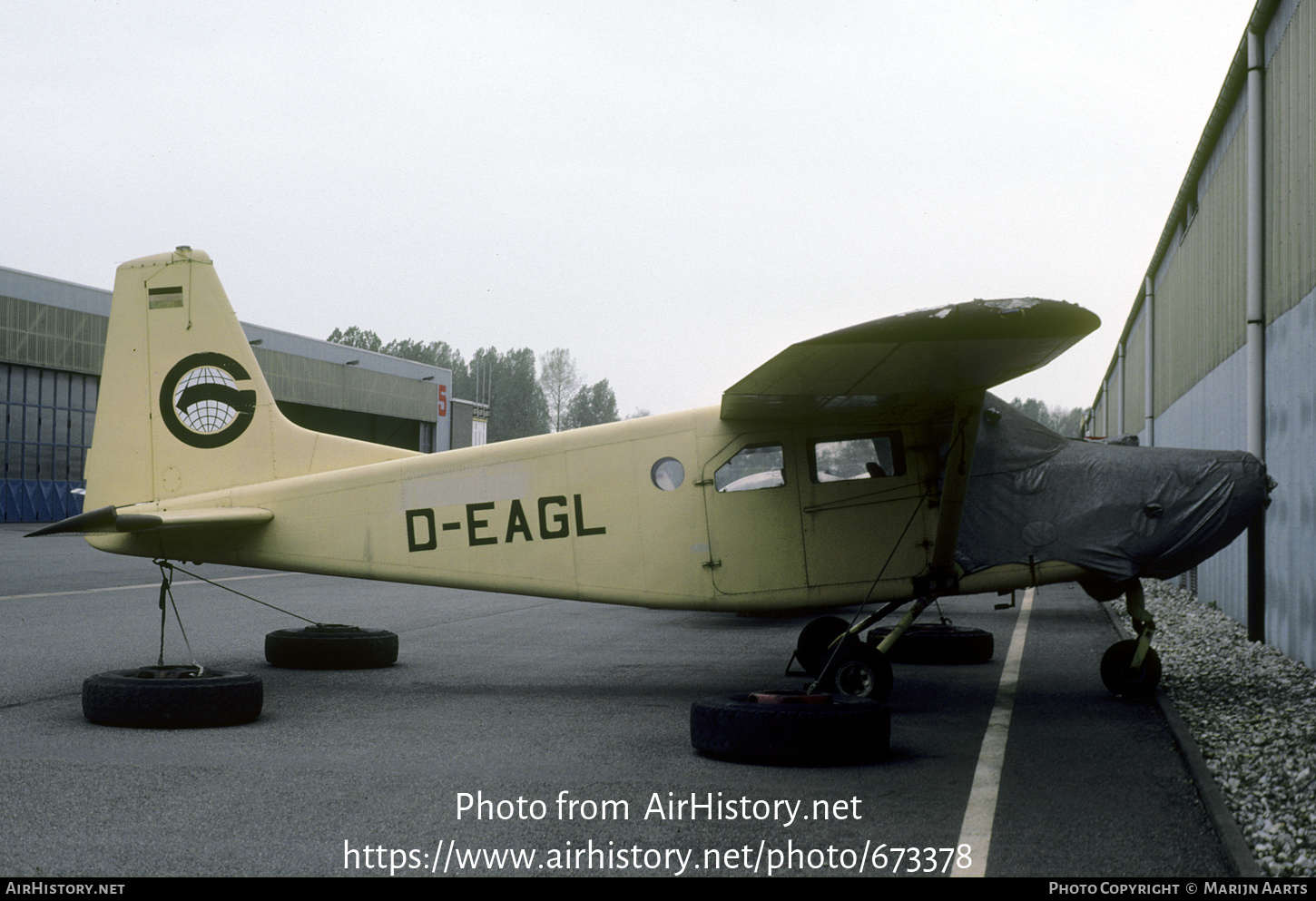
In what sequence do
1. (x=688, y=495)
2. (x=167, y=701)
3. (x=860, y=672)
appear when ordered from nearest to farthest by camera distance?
(x=167, y=701) → (x=860, y=672) → (x=688, y=495)

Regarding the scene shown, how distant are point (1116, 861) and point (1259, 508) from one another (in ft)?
15.2

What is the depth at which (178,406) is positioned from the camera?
918cm

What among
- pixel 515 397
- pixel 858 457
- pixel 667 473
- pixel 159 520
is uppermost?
pixel 515 397

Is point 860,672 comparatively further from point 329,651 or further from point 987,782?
point 329,651

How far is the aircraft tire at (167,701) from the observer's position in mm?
7121

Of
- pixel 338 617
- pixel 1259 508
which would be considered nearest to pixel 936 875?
pixel 1259 508

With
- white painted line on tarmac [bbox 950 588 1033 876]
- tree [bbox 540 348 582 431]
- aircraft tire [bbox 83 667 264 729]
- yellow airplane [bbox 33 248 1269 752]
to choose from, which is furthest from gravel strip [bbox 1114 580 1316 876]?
tree [bbox 540 348 582 431]

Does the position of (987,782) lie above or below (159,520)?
below

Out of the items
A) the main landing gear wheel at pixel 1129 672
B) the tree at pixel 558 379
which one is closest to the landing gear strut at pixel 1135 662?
the main landing gear wheel at pixel 1129 672

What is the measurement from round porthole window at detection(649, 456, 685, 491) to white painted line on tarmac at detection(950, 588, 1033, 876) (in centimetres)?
295

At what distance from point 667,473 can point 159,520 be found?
3803 millimetres

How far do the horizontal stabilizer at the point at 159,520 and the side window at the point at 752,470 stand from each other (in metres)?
3.68

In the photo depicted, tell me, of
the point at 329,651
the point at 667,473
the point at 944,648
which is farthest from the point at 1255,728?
the point at 329,651

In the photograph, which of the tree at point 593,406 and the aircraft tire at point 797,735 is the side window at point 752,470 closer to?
the aircraft tire at point 797,735
